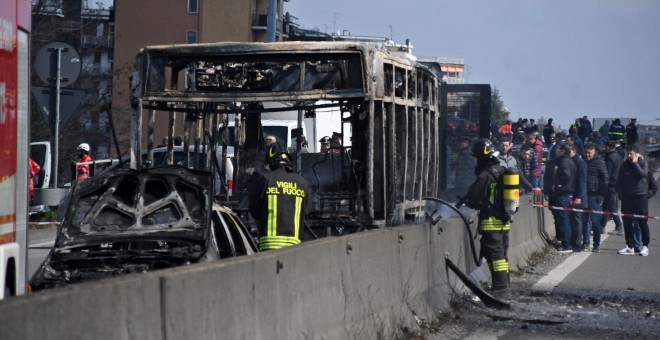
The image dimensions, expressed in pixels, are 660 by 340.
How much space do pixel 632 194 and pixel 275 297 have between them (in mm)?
16300

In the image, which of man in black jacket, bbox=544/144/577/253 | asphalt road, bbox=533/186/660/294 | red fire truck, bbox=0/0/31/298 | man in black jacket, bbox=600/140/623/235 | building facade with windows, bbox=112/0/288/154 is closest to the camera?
red fire truck, bbox=0/0/31/298

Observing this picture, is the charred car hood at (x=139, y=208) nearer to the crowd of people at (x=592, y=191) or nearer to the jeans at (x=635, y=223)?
the crowd of people at (x=592, y=191)

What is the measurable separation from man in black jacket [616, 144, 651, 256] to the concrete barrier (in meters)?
9.53

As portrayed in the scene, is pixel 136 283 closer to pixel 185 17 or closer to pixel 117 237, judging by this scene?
pixel 117 237

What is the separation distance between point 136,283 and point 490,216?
9.28m

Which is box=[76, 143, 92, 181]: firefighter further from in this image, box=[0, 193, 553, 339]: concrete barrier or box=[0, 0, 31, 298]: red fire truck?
box=[0, 0, 31, 298]: red fire truck

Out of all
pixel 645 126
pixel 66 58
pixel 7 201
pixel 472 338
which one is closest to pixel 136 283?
pixel 7 201

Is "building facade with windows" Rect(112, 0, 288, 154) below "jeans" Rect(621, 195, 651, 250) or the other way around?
the other way around

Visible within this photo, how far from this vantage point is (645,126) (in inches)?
3191

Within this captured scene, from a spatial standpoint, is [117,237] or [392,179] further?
[392,179]

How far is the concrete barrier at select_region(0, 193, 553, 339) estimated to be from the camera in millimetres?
5102

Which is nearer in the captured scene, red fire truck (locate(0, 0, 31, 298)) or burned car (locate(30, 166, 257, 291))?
red fire truck (locate(0, 0, 31, 298))

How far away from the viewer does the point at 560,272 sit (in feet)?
58.5

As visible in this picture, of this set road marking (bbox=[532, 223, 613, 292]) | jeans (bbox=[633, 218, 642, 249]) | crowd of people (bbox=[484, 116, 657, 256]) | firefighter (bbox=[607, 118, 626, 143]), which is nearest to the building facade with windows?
firefighter (bbox=[607, 118, 626, 143])
